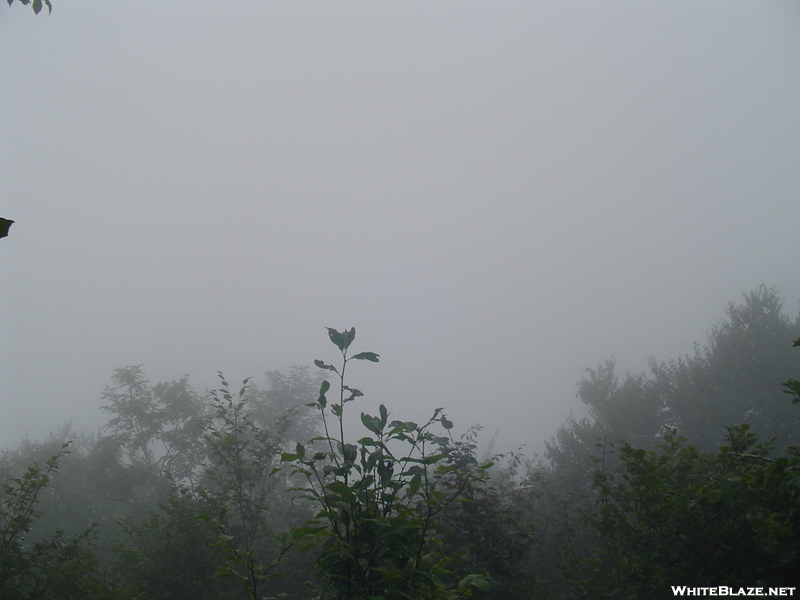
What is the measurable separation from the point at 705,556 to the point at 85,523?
2877 centimetres

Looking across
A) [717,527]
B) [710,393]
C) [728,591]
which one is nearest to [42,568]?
[728,591]

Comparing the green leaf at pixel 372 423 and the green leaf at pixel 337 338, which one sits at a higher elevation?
the green leaf at pixel 337 338

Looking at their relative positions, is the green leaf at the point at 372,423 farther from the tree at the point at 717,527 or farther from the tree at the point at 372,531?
the tree at the point at 717,527

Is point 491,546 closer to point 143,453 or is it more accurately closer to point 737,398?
point 737,398

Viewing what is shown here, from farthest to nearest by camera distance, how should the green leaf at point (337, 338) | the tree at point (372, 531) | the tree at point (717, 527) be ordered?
the tree at point (717, 527)
the green leaf at point (337, 338)
the tree at point (372, 531)

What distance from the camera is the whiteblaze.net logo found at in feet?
7.45

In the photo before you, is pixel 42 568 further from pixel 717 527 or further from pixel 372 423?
pixel 717 527

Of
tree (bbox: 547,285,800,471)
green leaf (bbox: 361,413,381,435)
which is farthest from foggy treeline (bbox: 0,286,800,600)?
tree (bbox: 547,285,800,471)

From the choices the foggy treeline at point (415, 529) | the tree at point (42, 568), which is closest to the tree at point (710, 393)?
the foggy treeline at point (415, 529)

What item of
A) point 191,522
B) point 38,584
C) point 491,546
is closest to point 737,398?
point 491,546

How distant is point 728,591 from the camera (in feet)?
8.62

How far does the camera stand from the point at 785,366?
21891 mm

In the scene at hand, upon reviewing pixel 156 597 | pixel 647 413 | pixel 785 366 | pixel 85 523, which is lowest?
pixel 85 523

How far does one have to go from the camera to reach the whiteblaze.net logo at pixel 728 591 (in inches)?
89.4
